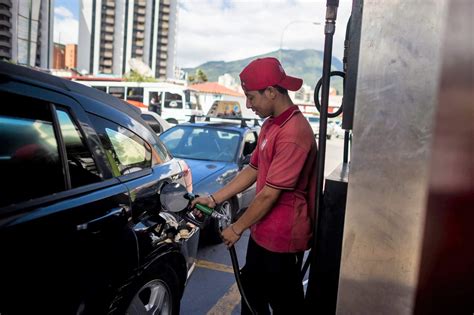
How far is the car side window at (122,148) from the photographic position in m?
2.24

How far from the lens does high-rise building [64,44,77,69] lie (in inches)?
3351

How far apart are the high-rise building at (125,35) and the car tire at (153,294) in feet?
273

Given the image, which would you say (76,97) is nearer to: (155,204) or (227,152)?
(155,204)

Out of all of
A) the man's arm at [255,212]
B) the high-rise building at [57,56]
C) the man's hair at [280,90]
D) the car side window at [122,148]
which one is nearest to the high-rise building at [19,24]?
the car side window at [122,148]

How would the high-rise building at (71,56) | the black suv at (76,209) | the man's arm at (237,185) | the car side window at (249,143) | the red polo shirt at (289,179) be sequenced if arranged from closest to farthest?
the black suv at (76,209), the red polo shirt at (289,179), the man's arm at (237,185), the car side window at (249,143), the high-rise building at (71,56)

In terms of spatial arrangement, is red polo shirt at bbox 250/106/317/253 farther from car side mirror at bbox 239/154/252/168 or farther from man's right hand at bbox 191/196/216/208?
car side mirror at bbox 239/154/252/168

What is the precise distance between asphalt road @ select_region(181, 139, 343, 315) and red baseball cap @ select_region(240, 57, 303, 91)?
2166 millimetres

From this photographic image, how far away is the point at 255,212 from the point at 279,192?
164mm

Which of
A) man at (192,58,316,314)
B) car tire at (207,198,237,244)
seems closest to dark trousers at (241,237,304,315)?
man at (192,58,316,314)

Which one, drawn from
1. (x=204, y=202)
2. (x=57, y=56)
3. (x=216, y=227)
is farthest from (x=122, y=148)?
(x=57, y=56)

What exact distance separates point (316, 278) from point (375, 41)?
1.04 metres

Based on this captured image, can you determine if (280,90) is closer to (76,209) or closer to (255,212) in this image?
(255,212)

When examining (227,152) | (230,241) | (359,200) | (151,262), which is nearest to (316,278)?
(230,241)

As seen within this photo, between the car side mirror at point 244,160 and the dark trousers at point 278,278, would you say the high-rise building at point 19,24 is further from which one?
the dark trousers at point 278,278
